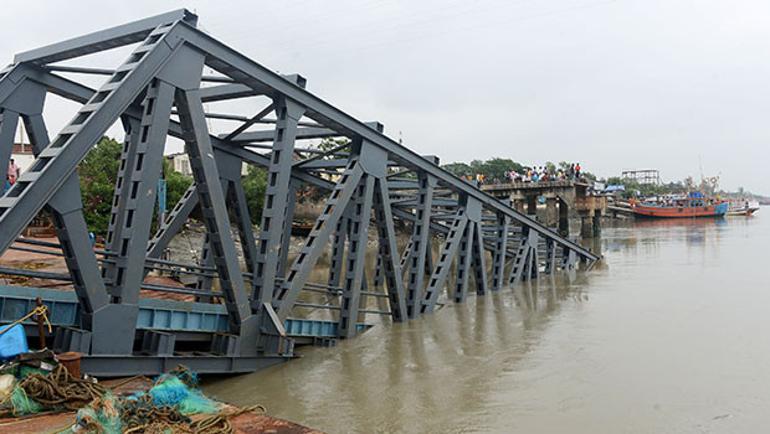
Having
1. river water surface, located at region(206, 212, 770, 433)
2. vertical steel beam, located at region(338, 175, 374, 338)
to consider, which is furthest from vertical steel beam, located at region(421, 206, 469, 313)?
vertical steel beam, located at region(338, 175, 374, 338)

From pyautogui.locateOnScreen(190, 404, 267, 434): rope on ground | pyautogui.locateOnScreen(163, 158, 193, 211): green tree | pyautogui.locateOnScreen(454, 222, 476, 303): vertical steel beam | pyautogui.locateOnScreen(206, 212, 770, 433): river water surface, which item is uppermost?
pyautogui.locateOnScreen(163, 158, 193, 211): green tree

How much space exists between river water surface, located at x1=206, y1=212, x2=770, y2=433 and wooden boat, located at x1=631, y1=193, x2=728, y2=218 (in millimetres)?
70404

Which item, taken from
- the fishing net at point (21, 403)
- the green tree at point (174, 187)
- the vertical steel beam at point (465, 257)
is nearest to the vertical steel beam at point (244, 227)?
the vertical steel beam at point (465, 257)

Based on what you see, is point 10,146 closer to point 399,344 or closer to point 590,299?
point 399,344

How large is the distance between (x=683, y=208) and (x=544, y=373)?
8342 centimetres

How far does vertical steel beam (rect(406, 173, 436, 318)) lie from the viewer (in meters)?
13.9

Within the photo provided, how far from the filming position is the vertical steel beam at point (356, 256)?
37.8 feet

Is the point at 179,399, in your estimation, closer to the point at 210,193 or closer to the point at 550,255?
the point at 210,193

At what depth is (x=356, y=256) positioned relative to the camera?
455 inches

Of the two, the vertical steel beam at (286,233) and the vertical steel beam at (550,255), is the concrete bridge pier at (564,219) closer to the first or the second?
the vertical steel beam at (550,255)

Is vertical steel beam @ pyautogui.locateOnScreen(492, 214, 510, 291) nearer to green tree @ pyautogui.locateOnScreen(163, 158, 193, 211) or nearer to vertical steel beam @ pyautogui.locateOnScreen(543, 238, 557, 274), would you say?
vertical steel beam @ pyautogui.locateOnScreen(543, 238, 557, 274)

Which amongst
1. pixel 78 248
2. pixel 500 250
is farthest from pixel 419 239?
pixel 78 248

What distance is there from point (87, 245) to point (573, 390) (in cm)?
696

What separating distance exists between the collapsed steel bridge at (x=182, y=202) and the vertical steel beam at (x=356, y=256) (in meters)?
0.03
